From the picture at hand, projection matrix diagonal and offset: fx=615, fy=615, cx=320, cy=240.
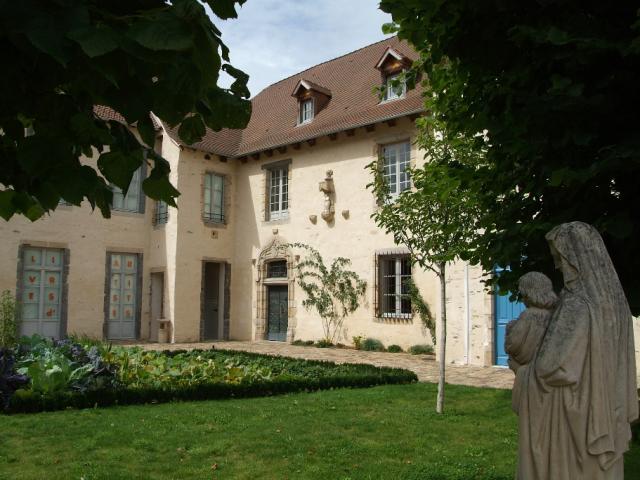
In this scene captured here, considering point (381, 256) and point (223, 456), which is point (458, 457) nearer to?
point (223, 456)

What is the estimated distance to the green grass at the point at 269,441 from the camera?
514 cm

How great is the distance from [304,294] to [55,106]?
50.8 ft

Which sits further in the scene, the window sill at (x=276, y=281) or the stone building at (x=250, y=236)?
the window sill at (x=276, y=281)

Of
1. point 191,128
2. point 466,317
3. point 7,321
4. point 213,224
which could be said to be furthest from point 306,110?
point 191,128

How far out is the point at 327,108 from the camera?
728 inches

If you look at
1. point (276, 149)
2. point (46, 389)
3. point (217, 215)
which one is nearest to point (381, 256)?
point (276, 149)

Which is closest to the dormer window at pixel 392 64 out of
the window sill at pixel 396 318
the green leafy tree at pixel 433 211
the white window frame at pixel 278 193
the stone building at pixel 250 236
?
the stone building at pixel 250 236

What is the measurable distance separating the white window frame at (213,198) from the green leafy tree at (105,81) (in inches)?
665

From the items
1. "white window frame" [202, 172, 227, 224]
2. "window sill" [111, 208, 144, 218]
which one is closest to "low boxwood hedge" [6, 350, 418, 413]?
"white window frame" [202, 172, 227, 224]

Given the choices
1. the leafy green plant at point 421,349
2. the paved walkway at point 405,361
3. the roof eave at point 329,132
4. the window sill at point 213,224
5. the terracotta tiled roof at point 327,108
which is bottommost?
the paved walkway at point 405,361

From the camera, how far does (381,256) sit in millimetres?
15859

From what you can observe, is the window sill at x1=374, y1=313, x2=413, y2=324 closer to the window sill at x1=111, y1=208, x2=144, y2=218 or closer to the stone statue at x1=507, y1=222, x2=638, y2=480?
the window sill at x1=111, y1=208, x2=144, y2=218

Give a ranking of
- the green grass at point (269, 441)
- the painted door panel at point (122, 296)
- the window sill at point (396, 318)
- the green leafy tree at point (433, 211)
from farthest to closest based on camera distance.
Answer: the painted door panel at point (122, 296) < the window sill at point (396, 318) < the green leafy tree at point (433, 211) < the green grass at point (269, 441)

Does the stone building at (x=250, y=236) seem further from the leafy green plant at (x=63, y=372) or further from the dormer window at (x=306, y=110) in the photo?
the leafy green plant at (x=63, y=372)
